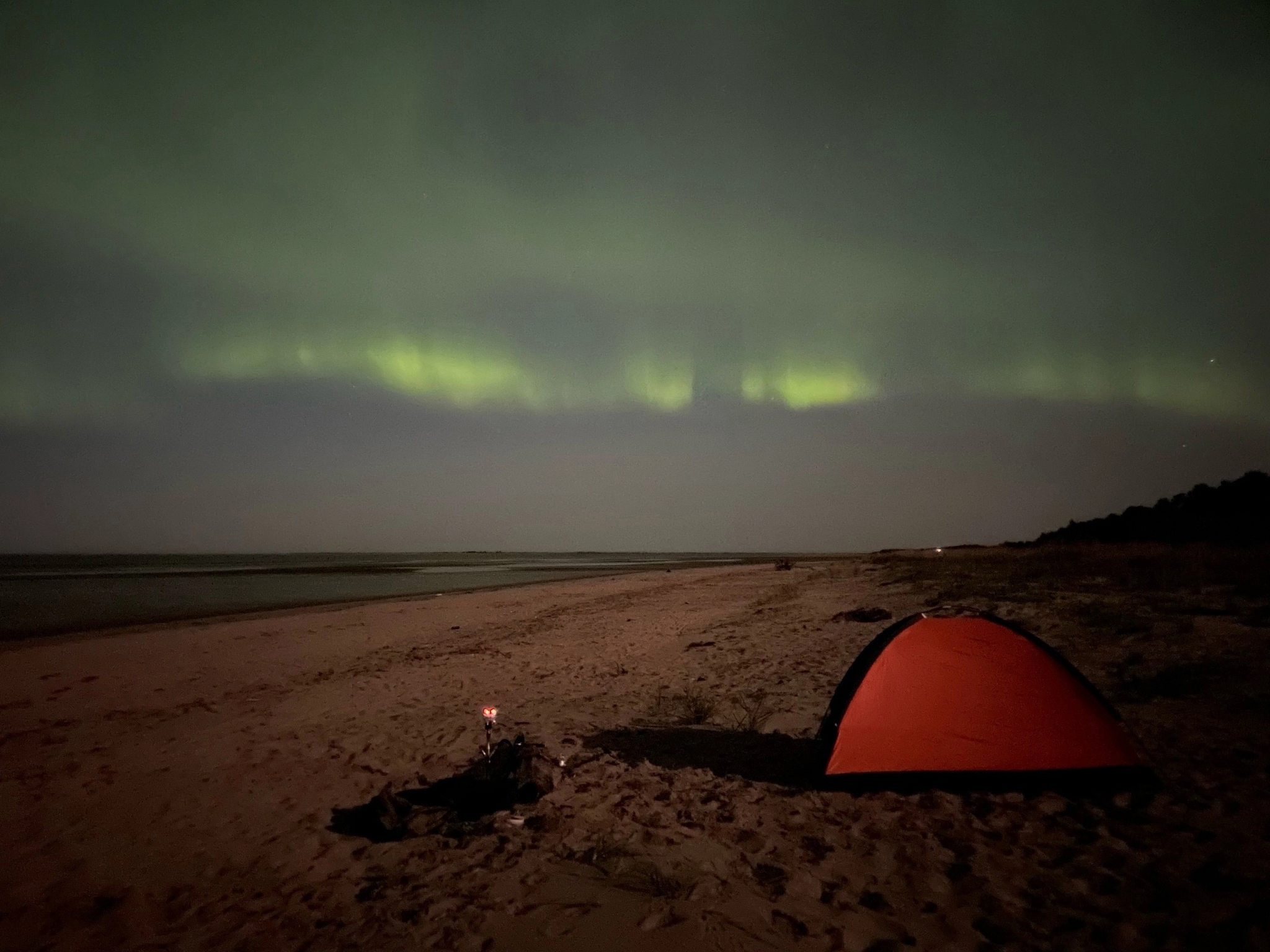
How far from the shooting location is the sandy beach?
4168 mm

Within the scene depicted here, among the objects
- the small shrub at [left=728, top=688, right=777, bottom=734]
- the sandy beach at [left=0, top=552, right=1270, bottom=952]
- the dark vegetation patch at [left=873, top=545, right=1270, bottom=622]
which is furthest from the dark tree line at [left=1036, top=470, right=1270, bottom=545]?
the small shrub at [left=728, top=688, right=777, bottom=734]

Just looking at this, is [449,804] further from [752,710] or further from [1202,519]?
[1202,519]

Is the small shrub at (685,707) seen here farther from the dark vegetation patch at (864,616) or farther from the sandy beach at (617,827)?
the dark vegetation patch at (864,616)

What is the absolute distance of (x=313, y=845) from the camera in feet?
18.3

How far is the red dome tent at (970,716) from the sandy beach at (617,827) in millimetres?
328

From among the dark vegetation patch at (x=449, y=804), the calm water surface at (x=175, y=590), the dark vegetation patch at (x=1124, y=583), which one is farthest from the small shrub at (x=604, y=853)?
the calm water surface at (x=175, y=590)

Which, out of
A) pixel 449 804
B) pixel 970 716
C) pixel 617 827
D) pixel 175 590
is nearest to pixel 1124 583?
pixel 970 716

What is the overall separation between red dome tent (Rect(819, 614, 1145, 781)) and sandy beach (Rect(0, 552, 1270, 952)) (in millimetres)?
328

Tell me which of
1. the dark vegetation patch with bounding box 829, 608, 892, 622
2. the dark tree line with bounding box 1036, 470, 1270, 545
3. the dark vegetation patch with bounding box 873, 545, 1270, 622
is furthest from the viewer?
the dark tree line with bounding box 1036, 470, 1270, 545

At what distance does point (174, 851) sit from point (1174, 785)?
952cm

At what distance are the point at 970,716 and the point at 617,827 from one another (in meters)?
3.72

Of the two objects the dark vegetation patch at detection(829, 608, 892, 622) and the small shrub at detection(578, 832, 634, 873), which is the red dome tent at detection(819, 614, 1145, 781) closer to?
the small shrub at detection(578, 832, 634, 873)

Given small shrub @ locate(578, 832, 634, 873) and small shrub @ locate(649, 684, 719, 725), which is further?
small shrub @ locate(649, 684, 719, 725)

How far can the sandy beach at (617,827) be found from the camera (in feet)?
13.7
